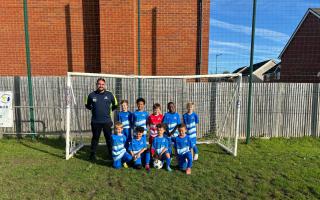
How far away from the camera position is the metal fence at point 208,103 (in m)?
7.85

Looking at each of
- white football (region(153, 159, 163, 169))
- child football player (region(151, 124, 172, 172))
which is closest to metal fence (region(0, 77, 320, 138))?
child football player (region(151, 124, 172, 172))

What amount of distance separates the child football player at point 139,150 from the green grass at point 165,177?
22 cm

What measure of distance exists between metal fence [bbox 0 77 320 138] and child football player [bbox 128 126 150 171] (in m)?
2.52

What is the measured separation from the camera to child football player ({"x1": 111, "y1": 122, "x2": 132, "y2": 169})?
5355 millimetres

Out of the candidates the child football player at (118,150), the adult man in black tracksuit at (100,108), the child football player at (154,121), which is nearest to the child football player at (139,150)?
the child football player at (118,150)

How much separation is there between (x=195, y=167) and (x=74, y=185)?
2442mm

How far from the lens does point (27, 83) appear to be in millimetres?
7875

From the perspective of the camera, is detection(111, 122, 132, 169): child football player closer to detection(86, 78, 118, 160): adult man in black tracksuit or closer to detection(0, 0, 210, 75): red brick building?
detection(86, 78, 118, 160): adult man in black tracksuit

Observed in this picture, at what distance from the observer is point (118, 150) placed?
5355 mm

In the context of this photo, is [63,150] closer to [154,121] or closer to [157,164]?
[154,121]

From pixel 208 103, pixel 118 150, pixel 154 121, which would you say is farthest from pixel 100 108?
pixel 208 103

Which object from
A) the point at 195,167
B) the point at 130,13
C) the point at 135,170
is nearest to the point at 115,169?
the point at 135,170

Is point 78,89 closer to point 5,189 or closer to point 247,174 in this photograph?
point 5,189

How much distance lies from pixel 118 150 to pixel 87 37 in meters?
5.29
